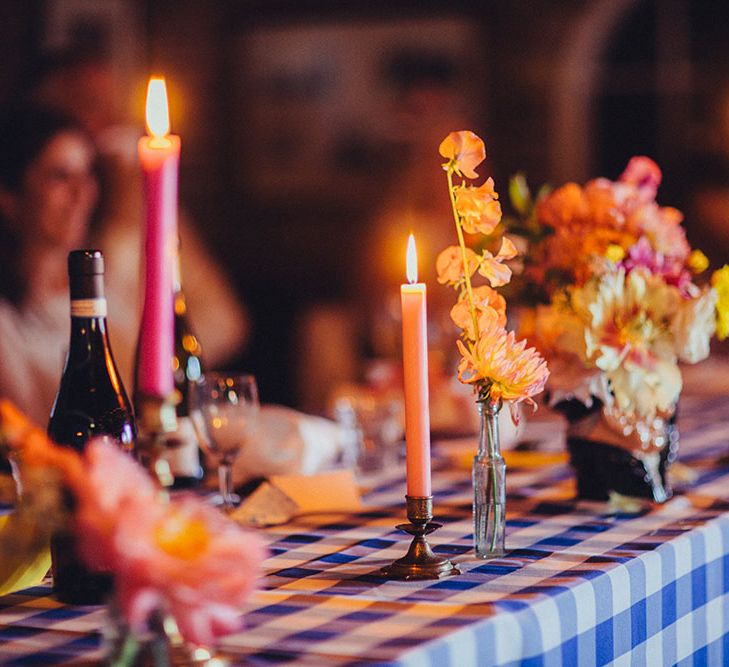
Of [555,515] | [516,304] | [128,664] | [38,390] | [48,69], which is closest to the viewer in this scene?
[128,664]

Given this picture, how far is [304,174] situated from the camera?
5.55 m

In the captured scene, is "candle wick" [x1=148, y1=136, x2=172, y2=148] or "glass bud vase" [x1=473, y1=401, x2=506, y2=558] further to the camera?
"glass bud vase" [x1=473, y1=401, x2=506, y2=558]

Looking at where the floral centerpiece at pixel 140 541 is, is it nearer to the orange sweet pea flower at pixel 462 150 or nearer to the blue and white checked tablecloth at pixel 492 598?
the blue and white checked tablecloth at pixel 492 598

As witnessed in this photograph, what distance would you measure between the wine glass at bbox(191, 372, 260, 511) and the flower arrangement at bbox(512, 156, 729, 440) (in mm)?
337

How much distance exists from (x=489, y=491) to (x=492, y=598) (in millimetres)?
181

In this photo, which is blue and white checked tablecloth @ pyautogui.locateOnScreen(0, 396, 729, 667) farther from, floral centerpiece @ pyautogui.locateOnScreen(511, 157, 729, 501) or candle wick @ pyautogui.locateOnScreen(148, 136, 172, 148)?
candle wick @ pyautogui.locateOnScreen(148, 136, 172, 148)

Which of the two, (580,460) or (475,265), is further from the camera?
(580,460)

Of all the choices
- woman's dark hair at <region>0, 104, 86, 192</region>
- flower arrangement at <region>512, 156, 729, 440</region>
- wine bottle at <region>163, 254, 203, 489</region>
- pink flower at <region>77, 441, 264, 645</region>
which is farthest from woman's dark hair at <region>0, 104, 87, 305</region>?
pink flower at <region>77, 441, 264, 645</region>

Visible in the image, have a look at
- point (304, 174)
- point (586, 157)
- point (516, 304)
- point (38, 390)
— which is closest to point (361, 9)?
point (304, 174)

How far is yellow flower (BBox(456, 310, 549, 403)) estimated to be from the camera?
1.10 metres

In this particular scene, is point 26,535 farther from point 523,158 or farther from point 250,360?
point 523,158

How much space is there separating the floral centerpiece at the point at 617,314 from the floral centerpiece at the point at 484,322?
220 millimetres

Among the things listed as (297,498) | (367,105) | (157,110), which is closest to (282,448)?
(297,498)

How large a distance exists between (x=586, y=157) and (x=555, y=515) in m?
4.27
